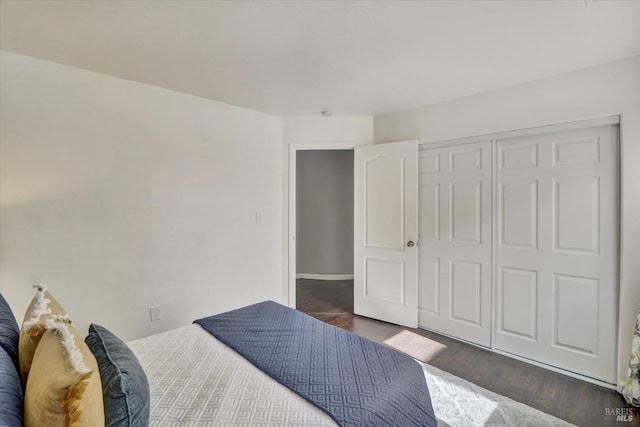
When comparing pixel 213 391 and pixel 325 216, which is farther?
pixel 325 216

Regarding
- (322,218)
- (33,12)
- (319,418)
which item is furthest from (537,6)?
(322,218)

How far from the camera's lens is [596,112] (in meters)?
2.17

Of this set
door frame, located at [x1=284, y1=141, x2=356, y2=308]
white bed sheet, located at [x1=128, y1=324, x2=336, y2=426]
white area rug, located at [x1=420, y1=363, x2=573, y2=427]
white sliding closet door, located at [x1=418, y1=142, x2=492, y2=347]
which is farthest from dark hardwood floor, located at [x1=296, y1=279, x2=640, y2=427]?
white bed sheet, located at [x1=128, y1=324, x2=336, y2=426]

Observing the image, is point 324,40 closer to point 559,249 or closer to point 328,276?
point 559,249

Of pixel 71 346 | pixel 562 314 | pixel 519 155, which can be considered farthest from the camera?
pixel 519 155

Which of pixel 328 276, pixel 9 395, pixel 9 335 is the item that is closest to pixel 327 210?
pixel 328 276

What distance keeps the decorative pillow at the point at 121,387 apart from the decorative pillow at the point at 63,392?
0.15 feet

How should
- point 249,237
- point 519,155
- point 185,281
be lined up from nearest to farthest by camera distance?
point 519,155 → point 185,281 → point 249,237

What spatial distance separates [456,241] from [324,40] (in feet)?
7.18

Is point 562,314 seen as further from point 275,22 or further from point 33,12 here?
point 33,12

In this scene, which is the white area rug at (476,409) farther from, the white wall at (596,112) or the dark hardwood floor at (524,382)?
the white wall at (596,112)

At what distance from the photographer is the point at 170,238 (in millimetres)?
2664

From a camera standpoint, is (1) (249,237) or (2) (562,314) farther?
(1) (249,237)

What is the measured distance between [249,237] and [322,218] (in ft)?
7.74
